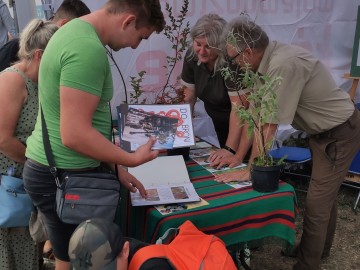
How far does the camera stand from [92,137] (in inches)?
46.7

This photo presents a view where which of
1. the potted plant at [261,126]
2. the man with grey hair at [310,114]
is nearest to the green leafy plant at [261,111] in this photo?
the potted plant at [261,126]

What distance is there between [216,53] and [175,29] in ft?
2.66

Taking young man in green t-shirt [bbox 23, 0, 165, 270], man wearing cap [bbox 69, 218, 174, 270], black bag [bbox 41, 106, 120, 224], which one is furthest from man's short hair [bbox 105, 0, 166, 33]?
man wearing cap [bbox 69, 218, 174, 270]

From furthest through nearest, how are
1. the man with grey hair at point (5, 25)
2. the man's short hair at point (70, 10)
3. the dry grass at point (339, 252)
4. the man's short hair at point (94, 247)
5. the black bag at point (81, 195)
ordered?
1. the man with grey hair at point (5, 25)
2. the dry grass at point (339, 252)
3. the man's short hair at point (70, 10)
4. the black bag at point (81, 195)
5. the man's short hair at point (94, 247)

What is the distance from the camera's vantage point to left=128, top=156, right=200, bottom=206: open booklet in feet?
5.32

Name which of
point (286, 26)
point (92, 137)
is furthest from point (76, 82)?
point (286, 26)

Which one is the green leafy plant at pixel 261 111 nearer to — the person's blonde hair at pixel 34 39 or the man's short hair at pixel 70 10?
the person's blonde hair at pixel 34 39

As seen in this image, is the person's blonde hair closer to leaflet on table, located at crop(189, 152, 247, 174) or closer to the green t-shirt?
the green t-shirt

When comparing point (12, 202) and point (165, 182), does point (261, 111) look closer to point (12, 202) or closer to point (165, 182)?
point (165, 182)

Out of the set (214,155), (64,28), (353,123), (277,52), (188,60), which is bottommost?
(214,155)

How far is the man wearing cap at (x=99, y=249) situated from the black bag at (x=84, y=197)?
0.17 meters

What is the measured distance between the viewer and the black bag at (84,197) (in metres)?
1.25

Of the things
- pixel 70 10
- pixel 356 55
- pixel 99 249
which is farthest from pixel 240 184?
pixel 356 55

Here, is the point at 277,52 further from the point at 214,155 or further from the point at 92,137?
the point at 92,137
